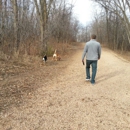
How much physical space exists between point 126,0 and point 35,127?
2130 cm

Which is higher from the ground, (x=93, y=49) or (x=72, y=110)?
(x=93, y=49)

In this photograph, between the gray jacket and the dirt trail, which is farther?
the gray jacket

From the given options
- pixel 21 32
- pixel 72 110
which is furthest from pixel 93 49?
pixel 21 32

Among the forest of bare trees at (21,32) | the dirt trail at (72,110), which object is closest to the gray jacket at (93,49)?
the dirt trail at (72,110)

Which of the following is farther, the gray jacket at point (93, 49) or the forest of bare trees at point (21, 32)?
the forest of bare trees at point (21, 32)

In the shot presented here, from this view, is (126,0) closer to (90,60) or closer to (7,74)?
(90,60)

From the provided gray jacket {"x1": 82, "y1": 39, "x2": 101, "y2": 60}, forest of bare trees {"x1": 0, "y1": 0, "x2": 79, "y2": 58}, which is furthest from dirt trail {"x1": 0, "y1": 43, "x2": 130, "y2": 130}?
forest of bare trees {"x1": 0, "y1": 0, "x2": 79, "y2": 58}

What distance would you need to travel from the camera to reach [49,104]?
468 cm

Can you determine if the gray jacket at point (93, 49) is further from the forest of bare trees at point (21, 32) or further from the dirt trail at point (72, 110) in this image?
the forest of bare trees at point (21, 32)

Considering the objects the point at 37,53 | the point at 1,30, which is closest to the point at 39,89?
the point at 1,30

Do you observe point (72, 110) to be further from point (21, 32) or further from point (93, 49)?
point (21, 32)

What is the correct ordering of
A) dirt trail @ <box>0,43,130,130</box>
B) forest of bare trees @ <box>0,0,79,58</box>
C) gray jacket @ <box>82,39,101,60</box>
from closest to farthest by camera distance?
dirt trail @ <box>0,43,130,130</box> → gray jacket @ <box>82,39,101,60</box> → forest of bare trees @ <box>0,0,79,58</box>

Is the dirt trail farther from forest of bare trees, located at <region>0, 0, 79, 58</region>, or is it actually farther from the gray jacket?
forest of bare trees, located at <region>0, 0, 79, 58</region>

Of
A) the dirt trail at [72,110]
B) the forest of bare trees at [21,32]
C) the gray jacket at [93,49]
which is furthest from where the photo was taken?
the forest of bare trees at [21,32]
